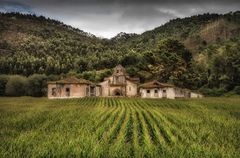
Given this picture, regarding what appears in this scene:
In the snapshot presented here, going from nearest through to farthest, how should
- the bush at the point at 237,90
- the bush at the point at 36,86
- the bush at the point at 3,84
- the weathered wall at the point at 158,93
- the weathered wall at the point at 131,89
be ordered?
the weathered wall at the point at 158,93
the bush at the point at 237,90
the weathered wall at the point at 131,89
the bush at the point at 36,86
the bush at the point at 3,84

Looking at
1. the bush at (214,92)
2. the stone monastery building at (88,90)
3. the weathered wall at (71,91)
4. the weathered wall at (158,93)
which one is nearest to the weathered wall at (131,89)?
the stone monastery building at (88,90)

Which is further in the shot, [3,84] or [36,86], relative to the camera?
[3,84]

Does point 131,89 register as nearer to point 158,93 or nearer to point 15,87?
point 158,93

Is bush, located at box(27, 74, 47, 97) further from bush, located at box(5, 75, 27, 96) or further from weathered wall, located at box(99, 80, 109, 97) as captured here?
weathered wall, located at box(99, 80, 109, 97)

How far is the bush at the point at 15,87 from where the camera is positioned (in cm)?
11125

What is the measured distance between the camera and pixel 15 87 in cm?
→ 11194

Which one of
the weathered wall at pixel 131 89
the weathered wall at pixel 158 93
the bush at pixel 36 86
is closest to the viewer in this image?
the weathered wall at pixel 158 93

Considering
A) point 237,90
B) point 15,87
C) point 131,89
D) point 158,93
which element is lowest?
point 158,93

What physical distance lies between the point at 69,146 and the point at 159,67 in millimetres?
84924

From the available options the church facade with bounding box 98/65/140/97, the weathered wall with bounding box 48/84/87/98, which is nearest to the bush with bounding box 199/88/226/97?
the church facade with bounding box 98/65/140/97

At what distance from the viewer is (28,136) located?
17.6m

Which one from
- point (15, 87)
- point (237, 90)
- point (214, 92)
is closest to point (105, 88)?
point (214, 92)

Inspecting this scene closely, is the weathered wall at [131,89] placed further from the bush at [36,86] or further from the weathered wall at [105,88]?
the bush at [36,86]

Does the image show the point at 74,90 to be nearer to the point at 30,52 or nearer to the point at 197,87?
the point at 197,87
